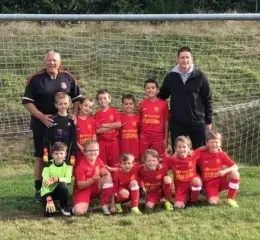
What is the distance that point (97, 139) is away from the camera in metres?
6.44

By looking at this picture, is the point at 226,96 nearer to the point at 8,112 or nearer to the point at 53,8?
the point at 8,112

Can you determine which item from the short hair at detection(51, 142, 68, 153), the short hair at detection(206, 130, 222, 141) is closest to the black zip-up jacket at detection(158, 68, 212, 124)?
the short hair at detection(206, 130, 222, 141)

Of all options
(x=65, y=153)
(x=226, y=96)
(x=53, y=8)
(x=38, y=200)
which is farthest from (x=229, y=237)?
(x=53, y=8)

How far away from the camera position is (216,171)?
6.09 m

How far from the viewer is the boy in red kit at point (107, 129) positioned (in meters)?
6.30

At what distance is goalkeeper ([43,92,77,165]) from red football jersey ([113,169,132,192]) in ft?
1.76

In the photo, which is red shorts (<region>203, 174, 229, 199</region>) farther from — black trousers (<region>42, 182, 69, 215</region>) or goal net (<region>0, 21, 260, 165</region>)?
goal net (<region>0, 21, 260, 165</region>)

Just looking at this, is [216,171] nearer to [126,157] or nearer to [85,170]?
[126,157]

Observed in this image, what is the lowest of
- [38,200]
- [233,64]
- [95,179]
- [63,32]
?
[38,200]

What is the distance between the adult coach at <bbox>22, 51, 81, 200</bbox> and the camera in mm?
5980

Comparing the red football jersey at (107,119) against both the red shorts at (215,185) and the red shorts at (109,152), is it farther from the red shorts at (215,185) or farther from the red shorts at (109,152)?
the red shorts at (215,185)

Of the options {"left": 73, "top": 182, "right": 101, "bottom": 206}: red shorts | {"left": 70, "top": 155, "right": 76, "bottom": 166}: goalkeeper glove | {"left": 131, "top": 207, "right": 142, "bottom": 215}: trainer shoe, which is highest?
{"left": 70, "top": 155, "right": 76, "bottom": 166}: goalkeeper glove

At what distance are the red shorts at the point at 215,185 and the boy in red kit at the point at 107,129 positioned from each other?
1158mm

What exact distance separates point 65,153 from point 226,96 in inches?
171
